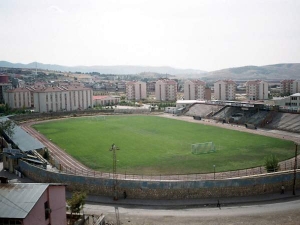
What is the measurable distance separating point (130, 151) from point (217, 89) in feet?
195

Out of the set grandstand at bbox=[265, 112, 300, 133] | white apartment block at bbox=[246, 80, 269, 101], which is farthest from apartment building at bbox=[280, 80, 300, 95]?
grandstand at bbox=[265, 112, 300, 133]

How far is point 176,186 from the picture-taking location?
67.8ft

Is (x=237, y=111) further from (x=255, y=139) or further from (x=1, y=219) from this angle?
(x=1, y=219)

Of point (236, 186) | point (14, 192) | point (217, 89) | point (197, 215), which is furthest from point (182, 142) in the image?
point (217, 89)

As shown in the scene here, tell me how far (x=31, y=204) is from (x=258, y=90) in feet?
268

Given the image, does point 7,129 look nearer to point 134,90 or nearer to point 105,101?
point 105,101

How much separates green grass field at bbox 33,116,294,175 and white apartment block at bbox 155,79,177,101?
37878 millimetres

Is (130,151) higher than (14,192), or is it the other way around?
(14,192)

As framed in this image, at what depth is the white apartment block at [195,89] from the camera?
86.4 meters

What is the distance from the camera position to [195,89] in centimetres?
8688

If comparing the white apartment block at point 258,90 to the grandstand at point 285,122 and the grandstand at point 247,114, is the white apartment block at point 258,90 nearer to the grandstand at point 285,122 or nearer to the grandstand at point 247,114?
the grandstand at point 247,114

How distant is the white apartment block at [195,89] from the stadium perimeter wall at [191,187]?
65.3 m

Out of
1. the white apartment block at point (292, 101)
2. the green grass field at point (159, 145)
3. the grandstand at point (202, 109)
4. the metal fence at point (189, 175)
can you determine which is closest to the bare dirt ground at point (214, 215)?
the metal fence at point (189, 175)

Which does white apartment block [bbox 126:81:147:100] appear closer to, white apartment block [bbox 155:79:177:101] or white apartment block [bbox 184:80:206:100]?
white apartment block [bbox 155:79:177:101]
